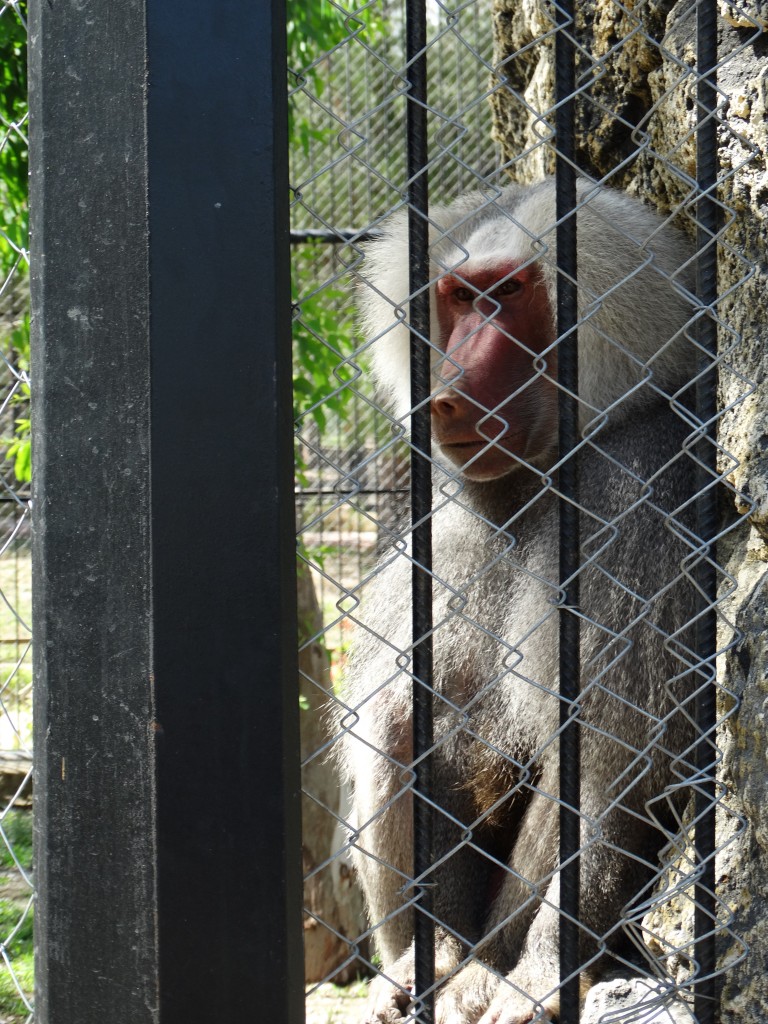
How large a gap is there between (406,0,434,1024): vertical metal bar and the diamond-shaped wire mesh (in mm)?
665

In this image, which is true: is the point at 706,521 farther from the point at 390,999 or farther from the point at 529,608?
the point at 390,999

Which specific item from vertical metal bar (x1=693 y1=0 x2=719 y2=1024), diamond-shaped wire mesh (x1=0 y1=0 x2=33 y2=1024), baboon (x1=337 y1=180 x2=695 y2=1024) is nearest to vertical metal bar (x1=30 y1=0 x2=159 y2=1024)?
diamond-shaped wire mesh (x1=0 y1=0 x2=33 y2=1024)

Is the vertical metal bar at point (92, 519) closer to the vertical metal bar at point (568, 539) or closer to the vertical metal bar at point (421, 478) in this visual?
the vertical metal bar at point (421, 478)

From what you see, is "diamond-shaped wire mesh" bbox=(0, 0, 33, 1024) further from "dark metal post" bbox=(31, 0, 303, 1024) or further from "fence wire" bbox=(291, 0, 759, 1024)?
"fence wire" bbox=(291, 0, 759, 1024)

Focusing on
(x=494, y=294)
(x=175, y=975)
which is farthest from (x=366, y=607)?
(x=175, y=975)

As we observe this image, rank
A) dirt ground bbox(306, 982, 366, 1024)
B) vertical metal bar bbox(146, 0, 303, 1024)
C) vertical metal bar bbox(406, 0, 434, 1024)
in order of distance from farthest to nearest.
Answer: dirt ground bbox(306, 982, 366, 1024) → vertical metal bar bbox(406, 0, 434, 1024) → vertical metal bar bbox(146, 0, 303, 1024)

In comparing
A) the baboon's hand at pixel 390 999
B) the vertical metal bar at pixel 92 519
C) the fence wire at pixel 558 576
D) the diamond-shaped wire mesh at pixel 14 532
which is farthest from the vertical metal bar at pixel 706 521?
the diamond-shaped wire mesh at pixel 14 532

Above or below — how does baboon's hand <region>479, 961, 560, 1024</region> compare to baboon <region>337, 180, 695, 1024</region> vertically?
below

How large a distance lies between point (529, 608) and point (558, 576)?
0.17 meters

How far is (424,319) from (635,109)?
1.60m

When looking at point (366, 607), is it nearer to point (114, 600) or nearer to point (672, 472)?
point (672, 472)

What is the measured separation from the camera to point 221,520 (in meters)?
1.72

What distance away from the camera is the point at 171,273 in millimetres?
1695

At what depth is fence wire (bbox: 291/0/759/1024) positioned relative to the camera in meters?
2.07
